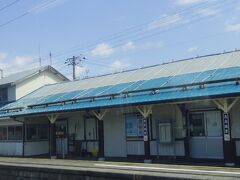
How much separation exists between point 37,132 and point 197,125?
40.1 ft

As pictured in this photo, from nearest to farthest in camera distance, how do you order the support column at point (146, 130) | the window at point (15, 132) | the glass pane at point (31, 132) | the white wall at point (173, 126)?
1. the support column at point (146, 130)
2. the white wall at point (173, 126)
3. the glass pane at point (31, 132)
4. the window at point (15, 132)

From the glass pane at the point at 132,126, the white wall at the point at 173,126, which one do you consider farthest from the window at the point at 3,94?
the white wall at the point at 173,126

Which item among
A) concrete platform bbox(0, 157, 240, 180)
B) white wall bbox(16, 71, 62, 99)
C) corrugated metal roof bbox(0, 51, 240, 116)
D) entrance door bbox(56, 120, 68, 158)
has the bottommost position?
concrete platform bbox(0, 157, 240, 180)

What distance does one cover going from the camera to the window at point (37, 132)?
1030 inches

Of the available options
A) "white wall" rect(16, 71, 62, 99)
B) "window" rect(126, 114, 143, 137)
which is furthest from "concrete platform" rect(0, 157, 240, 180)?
"white wall" rect(16, 71, 62, 99)

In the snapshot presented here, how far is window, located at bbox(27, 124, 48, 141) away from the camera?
85.9 feet

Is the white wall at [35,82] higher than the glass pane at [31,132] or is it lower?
higher

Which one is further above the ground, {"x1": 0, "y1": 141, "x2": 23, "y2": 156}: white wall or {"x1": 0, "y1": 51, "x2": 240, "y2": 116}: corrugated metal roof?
{"x1": 0, "y1": 51, "x2": 240, "y2": 116}: corrugated metal roof

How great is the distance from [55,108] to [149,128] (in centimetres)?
602

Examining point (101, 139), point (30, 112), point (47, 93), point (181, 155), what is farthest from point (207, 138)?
point (47, 93)

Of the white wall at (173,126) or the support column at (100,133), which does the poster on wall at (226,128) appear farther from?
the support column at (100,133)

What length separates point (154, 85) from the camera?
20500mm

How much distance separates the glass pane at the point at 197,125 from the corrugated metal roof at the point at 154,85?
61.4 inches

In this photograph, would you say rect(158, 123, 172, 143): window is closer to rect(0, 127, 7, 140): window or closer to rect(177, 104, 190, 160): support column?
rect(177, 104, 190, 160): support column
